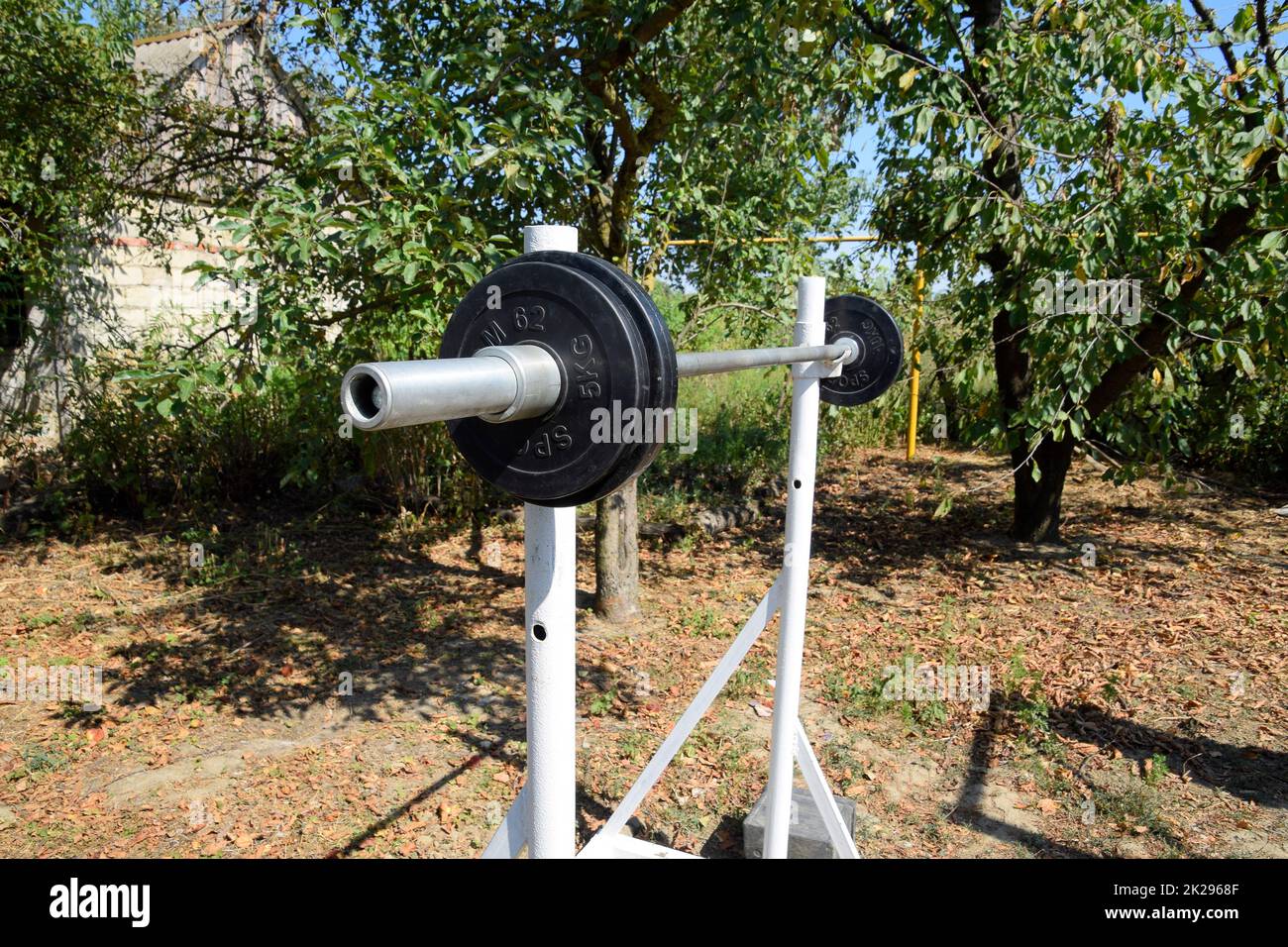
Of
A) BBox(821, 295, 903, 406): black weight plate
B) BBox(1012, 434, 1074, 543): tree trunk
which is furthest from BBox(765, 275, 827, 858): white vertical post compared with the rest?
BBox(1012, 434, 1074, 543): tree trunk

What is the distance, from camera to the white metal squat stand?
131cm

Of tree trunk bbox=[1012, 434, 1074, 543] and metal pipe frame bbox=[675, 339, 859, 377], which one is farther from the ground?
metal pipe frame bbox=[675, 339, 859, 377]

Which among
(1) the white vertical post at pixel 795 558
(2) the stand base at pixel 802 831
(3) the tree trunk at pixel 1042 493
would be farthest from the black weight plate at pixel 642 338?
(3) the tree trunk at pixel 1042 493

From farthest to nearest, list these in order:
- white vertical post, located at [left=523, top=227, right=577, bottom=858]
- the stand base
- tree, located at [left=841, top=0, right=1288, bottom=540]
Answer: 1. tree, located at [left=841, top=0, right=1288, bottom=540]
2. the stand base
3. white vertical post, located at [left=523, top=227, right=577, bottom=858]

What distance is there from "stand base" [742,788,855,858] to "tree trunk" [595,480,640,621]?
7.09 ft

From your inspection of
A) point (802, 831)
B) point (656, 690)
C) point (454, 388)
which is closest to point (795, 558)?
point (802, 831)

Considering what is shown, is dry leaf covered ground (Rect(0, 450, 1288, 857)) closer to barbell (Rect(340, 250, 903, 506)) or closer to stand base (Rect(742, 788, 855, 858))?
stand base (Rect(742, 788, 855, 858))

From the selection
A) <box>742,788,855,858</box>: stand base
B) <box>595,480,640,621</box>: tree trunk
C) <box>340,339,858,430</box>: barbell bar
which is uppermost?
<box>340,339,858,430</box>: barbell bar

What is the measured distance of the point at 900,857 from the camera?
10.4 ft

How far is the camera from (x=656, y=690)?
178 inches

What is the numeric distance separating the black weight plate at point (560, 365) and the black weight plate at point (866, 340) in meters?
1.77

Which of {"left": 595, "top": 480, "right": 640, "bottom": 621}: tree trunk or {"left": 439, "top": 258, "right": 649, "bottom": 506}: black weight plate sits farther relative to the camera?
{"left": 595, "top": 480, "right": 640, "bottom": 621}: tree trunk

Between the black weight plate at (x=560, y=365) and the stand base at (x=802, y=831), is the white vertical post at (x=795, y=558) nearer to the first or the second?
the stand base at (x=802, y=831)

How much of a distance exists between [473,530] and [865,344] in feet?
15.6
